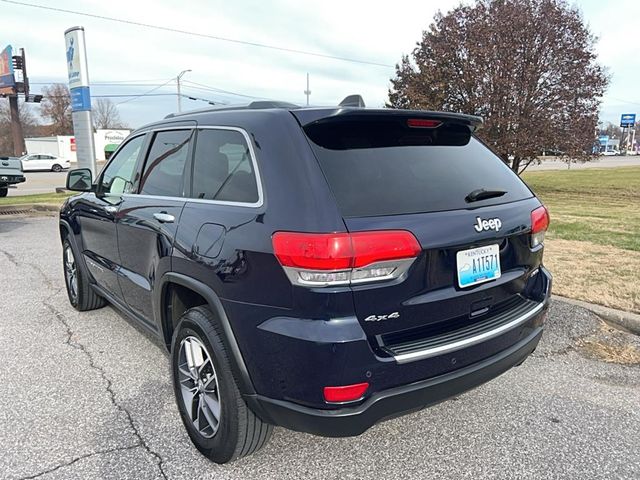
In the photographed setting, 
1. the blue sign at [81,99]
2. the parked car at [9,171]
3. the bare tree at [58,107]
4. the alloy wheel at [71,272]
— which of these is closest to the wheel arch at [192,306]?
Answer: the alloy wheel at [71,272]

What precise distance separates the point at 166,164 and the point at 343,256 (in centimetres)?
172

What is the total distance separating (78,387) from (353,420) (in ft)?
7.26

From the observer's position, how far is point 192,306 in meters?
2.81

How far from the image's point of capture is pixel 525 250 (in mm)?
2654

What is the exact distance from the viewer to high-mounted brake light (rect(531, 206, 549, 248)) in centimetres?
272

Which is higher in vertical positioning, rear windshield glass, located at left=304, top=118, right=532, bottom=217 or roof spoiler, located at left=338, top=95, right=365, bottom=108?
roof spoiler, located at left=338, top=95, right=365, bottom=108

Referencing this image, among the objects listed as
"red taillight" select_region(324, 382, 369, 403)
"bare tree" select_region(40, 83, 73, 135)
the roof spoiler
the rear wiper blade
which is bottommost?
"red taillight" select_region(324, 382, 369, 403)

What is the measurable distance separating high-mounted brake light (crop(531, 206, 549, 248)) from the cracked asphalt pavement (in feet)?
3.48

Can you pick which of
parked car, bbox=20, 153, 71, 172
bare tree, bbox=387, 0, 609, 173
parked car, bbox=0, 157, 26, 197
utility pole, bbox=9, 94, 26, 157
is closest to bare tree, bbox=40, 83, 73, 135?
utility pole, bbox=9, 94, 26, 157

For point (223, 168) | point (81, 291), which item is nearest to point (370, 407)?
point (223, 168)

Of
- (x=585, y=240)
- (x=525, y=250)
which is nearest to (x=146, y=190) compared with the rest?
(x=525, y=250)

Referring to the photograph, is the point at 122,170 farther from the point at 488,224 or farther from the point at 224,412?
the point at 488,224

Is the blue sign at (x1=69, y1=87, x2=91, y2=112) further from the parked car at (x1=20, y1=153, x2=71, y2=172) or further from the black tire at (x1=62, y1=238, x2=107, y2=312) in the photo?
the parked car at (x1=20, y1=153, x2=71, y2=172)

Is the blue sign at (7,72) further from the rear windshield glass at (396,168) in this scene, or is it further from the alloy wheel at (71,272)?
the rear windshield glass at (396,168)
